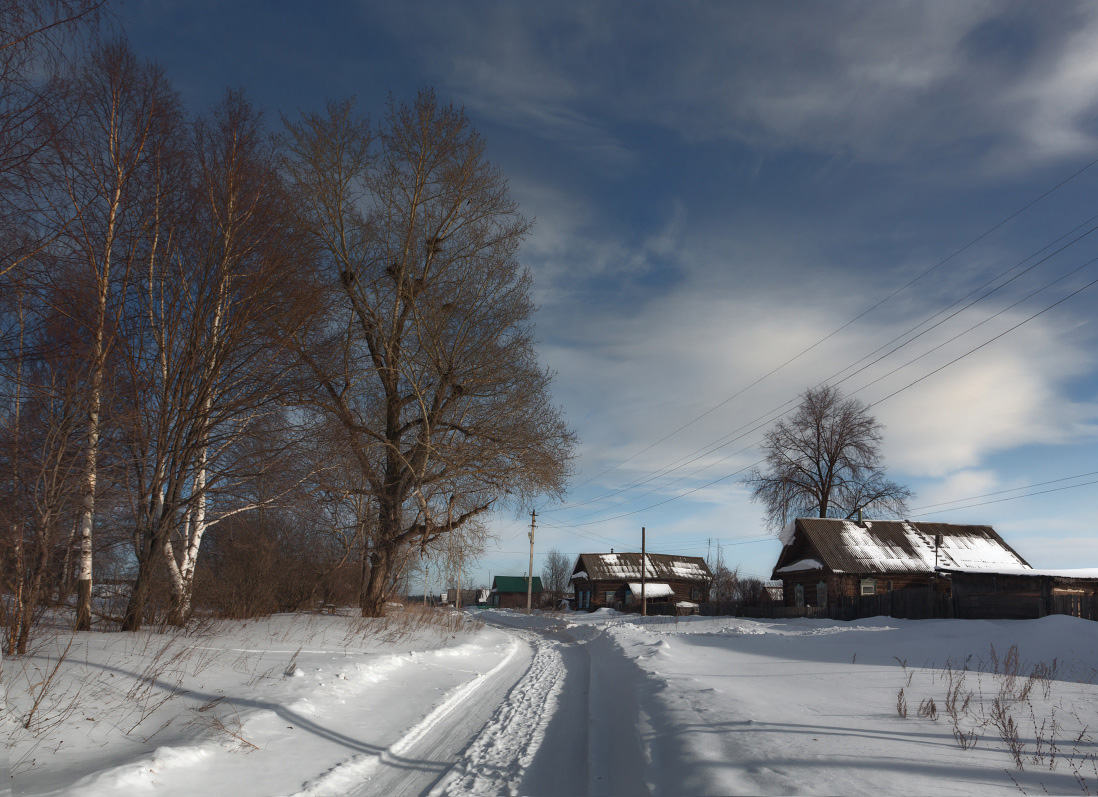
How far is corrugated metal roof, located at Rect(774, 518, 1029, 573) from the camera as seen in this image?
34.6 meters

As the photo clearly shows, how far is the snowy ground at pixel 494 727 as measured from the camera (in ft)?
15.0

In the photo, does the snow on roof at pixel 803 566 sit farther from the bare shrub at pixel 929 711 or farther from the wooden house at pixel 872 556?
the bare shrub at pixel 929 711

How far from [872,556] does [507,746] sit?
34892 mm

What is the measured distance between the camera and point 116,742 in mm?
5156

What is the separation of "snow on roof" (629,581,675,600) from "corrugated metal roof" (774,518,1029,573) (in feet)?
47.8

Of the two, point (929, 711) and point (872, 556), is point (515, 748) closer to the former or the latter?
point (929, 711)

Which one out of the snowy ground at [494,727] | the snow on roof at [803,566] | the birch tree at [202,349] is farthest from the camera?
the snow on roof at [803,566]

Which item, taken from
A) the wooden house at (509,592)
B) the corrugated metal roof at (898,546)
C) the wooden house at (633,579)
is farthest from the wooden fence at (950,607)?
the wooden house at (509,592)

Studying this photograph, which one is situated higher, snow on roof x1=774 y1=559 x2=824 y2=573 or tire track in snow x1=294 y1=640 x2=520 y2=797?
snow on roof x1=774 y1=559 x2=824 y2=573

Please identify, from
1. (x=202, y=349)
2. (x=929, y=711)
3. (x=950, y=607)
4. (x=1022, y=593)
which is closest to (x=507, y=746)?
(x=929, y=711)

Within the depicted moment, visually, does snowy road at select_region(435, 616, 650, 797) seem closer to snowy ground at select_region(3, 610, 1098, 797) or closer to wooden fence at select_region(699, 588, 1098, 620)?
snowy ground at select_region(3, 610, 1098, 797)

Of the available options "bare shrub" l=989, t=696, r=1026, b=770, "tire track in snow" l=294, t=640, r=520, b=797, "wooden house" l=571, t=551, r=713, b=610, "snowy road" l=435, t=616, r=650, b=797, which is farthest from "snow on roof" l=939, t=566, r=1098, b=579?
"wooden house" l=571, t=551, r=713, b=610

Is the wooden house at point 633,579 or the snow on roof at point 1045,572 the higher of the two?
the snow on roof at point 1045,572

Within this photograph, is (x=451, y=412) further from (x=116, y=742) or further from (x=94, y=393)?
(x=116, y=742)
